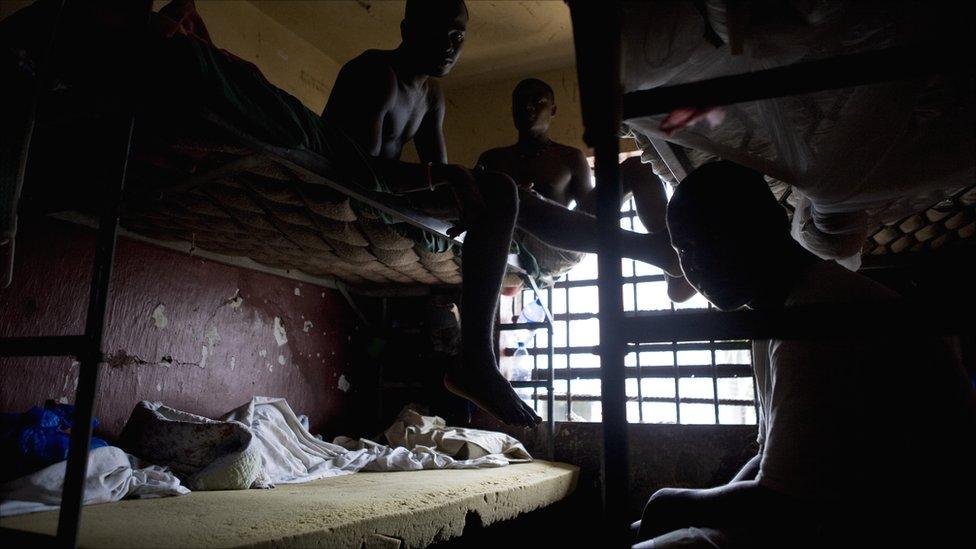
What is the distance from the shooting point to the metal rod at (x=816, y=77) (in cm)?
72

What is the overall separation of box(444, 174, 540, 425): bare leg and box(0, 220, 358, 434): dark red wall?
6.73ft

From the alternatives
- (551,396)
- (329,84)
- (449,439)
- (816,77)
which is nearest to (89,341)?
(816,77)

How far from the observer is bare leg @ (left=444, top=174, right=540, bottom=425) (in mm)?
1435

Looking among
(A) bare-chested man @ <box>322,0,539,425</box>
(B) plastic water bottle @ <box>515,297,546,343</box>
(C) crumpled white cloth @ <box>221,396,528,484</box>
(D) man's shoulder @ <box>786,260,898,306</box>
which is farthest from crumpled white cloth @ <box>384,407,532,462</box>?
(D) man's shoulder @ <box>786,260,898,306</box>

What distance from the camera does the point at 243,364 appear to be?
3443 millimetres

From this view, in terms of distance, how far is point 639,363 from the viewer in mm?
3941

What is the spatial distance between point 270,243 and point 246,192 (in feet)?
2.84

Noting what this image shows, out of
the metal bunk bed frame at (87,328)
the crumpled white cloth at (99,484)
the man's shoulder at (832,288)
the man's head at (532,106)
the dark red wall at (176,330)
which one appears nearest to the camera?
the man's shoulder at (832,288)

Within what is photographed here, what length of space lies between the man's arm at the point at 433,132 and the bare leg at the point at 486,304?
1.00m

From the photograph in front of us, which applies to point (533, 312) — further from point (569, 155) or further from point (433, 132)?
point (433, 132)

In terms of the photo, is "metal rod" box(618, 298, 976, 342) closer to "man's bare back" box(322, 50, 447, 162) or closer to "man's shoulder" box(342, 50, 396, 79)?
"man's bare back" box(322, 50, 447, 162)

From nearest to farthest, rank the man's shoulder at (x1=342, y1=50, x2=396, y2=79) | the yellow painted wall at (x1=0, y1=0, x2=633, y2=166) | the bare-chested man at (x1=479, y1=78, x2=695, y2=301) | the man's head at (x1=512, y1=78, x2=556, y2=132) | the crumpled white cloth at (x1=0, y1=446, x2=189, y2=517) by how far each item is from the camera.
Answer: the crumpled white cloth at (x1=0, y1=446, x2=189, y2=517)
the bare-chested man at (x1=479, y1=78, x2=695, y2=301)
the man's shoulder at (x1=342, y1=50, x2=396, y2=79)
the man's head at (x1=512, y1=78, x2=556, y2=132)
the yellow painted wall at (x1=0, y1=0, x2=633, y2=166)

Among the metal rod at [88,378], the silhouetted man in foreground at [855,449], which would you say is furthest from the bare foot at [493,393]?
the metal rod at [88,378]

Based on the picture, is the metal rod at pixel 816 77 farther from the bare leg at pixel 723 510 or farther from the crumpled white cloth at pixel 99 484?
the crumpled white cloth at pixel 99 484
